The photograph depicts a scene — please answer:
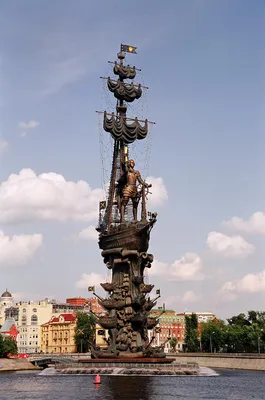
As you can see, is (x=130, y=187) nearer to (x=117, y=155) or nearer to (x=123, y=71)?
(x=117, y=155)

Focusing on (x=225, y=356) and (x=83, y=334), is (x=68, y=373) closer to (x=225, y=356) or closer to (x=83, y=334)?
(x=225, y=356)

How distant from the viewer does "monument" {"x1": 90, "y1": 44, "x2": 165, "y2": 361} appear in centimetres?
7567

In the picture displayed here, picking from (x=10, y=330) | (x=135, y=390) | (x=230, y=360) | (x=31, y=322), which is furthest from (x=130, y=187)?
(x=31, y=322)

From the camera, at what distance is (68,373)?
71.4m

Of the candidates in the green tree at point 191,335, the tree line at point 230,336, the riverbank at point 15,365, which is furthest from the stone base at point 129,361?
the green tree at point 191,335

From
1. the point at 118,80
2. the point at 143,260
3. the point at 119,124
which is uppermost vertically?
the point at 118,80

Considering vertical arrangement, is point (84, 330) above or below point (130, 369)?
above

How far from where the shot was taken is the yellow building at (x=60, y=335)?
15425 cm

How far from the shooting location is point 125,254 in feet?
252

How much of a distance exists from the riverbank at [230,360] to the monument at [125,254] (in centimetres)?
2459

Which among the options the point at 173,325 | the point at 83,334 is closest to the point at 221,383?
the point at 83,334

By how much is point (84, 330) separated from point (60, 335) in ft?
73.1

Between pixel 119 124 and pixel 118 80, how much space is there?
7501 millimetres

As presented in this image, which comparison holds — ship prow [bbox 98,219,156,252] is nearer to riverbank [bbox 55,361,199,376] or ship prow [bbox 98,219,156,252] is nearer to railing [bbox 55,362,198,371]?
railing [bbox 55,362,198,371]
